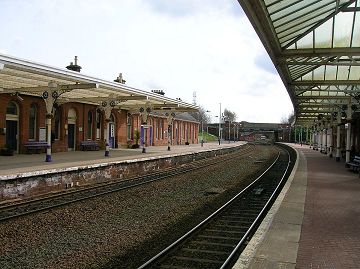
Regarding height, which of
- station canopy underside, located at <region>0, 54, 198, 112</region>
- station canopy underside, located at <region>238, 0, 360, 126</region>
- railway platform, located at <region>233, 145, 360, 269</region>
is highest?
station canopy underside, located at <region>238, 0, 360, 126</region>

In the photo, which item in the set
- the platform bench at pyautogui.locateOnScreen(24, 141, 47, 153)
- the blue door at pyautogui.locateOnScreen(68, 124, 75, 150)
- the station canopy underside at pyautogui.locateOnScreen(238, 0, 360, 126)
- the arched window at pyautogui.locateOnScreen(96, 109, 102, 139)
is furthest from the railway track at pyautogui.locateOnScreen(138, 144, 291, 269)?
the arched window at pyautogui.locateOnScreen(96, 109, 102, 139)

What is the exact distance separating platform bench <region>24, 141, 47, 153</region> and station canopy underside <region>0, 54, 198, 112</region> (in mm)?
2545

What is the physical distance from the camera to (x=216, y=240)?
8.16m

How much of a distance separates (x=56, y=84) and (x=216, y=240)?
12.4 m

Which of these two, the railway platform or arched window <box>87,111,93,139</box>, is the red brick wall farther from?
the railway platform

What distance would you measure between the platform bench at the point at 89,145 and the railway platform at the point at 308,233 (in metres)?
16.9

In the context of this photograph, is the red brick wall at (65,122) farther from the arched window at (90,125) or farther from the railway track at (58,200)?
the railway track at (58,200)

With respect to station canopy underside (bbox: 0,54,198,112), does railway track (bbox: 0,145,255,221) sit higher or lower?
lower

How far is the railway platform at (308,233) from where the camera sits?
230 inches

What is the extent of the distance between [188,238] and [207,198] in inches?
210

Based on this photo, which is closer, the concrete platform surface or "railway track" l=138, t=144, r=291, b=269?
"railway track" l=138, t=144, r=291, b=269

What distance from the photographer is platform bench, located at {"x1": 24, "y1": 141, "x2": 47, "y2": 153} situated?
869 inches

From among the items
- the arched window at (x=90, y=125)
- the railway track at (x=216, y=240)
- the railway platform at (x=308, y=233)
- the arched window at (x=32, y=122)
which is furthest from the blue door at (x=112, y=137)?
the railway platform at (x=308, y=233)

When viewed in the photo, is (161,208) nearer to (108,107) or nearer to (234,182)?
(234,182)
